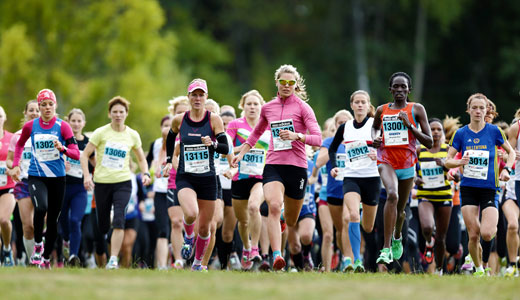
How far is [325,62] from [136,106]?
55.4 feet

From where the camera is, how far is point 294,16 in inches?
2041

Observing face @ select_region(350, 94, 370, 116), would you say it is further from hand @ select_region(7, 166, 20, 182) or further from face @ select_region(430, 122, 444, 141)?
hand @ select_region(7, 166, 20, 182)

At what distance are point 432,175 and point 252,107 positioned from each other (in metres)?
2.89

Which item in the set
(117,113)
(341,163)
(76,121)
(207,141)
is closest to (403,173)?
(207,141)

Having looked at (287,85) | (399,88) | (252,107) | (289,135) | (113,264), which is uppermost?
(252,107)

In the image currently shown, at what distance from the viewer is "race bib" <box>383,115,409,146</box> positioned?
40.4 ft

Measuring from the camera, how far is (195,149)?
12.4 m

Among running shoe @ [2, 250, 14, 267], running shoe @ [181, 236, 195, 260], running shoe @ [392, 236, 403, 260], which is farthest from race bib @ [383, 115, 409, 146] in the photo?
running shoe @ [2, 250, 14, 267]

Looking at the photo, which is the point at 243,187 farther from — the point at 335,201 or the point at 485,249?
the point at 485,249

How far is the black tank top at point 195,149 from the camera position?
12.5 metres

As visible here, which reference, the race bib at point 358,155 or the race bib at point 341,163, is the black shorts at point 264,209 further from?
the race bib at point 358,155

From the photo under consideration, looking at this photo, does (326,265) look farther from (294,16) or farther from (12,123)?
(294,16)

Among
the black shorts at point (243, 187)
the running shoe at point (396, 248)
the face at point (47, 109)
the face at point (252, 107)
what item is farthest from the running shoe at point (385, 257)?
the face at point (47, 109)

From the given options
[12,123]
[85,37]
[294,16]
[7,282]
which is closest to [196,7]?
[294,16]
